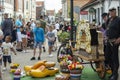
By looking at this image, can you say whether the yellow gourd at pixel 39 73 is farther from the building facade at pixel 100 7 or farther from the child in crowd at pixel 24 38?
the building facade at pixel 100 7

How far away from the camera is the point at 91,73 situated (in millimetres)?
12812

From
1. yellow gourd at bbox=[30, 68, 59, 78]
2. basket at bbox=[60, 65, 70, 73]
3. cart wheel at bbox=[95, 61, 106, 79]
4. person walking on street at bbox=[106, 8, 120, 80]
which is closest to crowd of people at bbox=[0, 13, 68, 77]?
yellow gourd at bbox=[30, 68, 59, 78]

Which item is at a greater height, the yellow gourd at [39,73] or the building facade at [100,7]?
the building facade at [100,7]

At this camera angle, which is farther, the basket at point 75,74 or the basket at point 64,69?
the basket at point 64,69

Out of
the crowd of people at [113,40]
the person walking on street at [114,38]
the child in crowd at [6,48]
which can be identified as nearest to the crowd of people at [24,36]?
the child in crowd at [6,48]

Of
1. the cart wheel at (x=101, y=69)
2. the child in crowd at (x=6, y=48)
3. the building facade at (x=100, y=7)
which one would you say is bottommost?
the cart wheel at (x=101, y=69)

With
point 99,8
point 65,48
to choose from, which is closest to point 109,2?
point 99,8

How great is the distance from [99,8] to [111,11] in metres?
29.9

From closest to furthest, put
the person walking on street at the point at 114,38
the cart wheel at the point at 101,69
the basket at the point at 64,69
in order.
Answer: the person walking on street at the point at 114,38, the basket at the point at 64,69, the cart wheel at the point at 101,69

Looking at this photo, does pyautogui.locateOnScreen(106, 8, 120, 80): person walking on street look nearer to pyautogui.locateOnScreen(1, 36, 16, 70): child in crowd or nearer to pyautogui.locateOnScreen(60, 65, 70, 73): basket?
pyautogui.locateOnScreen(60, 65, 70, 73): basket

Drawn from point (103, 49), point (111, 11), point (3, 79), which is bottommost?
point (3, 79)

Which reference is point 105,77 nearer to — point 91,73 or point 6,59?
point 91,73

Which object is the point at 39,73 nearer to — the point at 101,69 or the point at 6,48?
the point at 101,69

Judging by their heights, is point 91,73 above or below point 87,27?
below
